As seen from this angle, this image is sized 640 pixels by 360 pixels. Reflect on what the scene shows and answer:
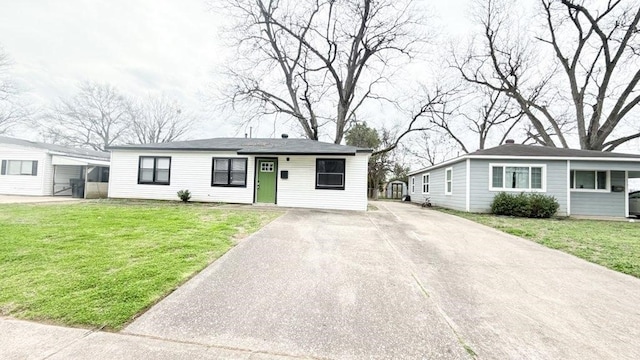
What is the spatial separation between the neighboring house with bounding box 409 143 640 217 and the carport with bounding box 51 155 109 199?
809 inches

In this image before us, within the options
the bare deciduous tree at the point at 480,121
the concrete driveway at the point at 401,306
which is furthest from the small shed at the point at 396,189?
the concrete driveway at the point at 401,306

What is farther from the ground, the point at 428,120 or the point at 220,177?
the point at 428,120

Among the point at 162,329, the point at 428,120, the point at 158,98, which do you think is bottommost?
the point at 162,329

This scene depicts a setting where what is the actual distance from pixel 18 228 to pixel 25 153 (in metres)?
14.5

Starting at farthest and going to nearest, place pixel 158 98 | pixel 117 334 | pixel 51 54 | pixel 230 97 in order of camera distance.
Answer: pixel 158 98 → pixel 230 97 → pixel 51 54 → pixel 117 334

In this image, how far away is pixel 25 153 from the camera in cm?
1530

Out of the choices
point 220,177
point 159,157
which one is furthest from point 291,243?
point 159,157

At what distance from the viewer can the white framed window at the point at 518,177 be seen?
40.0ft

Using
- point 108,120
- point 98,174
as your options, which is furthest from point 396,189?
point 108,120

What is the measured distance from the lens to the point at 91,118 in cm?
3052

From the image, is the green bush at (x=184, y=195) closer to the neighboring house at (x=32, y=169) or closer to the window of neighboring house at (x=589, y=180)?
the neighboring house at (x=32, y=169)

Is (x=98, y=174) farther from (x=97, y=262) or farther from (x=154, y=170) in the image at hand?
(x=97, y=262)

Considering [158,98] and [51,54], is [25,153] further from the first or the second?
[158,98]

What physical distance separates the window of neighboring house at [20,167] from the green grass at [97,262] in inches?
470
